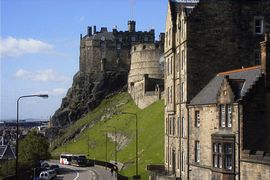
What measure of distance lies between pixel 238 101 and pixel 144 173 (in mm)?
33031

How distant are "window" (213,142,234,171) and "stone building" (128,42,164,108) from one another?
275 feet

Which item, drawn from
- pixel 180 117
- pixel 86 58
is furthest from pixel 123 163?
pixel 86 58

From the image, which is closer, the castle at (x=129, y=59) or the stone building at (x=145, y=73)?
the stone building at (x=145, y=73)

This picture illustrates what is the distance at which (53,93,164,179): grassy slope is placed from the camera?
8750 centimetres

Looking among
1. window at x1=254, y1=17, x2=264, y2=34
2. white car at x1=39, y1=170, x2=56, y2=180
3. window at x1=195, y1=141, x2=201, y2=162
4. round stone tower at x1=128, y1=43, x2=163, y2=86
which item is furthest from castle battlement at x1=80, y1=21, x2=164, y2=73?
window at x1=195, y1=141, x2=201, y2=162

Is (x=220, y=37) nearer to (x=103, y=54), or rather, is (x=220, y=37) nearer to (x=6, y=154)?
(x=6, y=154)

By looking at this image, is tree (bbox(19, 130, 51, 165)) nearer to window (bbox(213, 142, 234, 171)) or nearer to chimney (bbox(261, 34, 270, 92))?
window (bbox(213, 142, 234, 171))

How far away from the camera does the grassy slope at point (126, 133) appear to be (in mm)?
87500

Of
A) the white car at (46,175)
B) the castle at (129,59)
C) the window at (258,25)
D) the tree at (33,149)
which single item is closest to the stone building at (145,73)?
the castle at (129,59)

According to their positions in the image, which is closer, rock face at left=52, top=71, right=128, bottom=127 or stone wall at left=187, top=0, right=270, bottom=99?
stone wall at left=187, top=0, right=270, bottom=99

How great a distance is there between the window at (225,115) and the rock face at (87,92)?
130 meters

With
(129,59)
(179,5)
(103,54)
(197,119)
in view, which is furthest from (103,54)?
(197,119)

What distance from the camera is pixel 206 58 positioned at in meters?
56.6

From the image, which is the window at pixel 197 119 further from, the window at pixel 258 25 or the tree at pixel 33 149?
the tree at pixel 33 149
